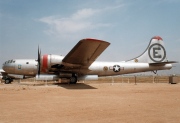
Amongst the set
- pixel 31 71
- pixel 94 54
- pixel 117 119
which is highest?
pixel 94 54

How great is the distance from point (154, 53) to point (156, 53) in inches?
11.9

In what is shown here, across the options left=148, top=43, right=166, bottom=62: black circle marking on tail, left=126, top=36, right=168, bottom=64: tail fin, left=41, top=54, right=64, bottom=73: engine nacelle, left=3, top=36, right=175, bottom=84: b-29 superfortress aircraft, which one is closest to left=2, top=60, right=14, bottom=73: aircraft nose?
left=3, top=36, right=175, bottom=84: b-29 superfortress aircraft

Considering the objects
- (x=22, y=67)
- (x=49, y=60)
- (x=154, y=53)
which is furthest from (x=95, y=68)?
(x=154, y=53)

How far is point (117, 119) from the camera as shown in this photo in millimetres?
5023

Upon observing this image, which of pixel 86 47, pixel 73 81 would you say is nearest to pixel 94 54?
pixel 86 47

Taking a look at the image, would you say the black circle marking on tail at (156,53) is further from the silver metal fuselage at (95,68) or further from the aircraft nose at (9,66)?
the aircraft nose at (9,66)

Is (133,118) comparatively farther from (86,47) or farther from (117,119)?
(86,47)

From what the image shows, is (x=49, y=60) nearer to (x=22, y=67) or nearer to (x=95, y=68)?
(x=22, y=67)

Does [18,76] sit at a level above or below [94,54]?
below

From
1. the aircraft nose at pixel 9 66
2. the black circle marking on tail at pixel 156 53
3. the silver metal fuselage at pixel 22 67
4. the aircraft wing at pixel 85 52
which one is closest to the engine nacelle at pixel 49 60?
the aircraft wing at pixel 85 52

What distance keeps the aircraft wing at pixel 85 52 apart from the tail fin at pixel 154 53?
851 centimetres

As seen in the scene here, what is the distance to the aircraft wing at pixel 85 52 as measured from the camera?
1481 cm

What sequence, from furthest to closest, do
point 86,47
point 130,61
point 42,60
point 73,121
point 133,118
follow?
1. point 130,61
2. point 42,60
3. point 86,47
4. point 133,118
5. point 73,121

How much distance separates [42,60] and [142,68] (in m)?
12.9
